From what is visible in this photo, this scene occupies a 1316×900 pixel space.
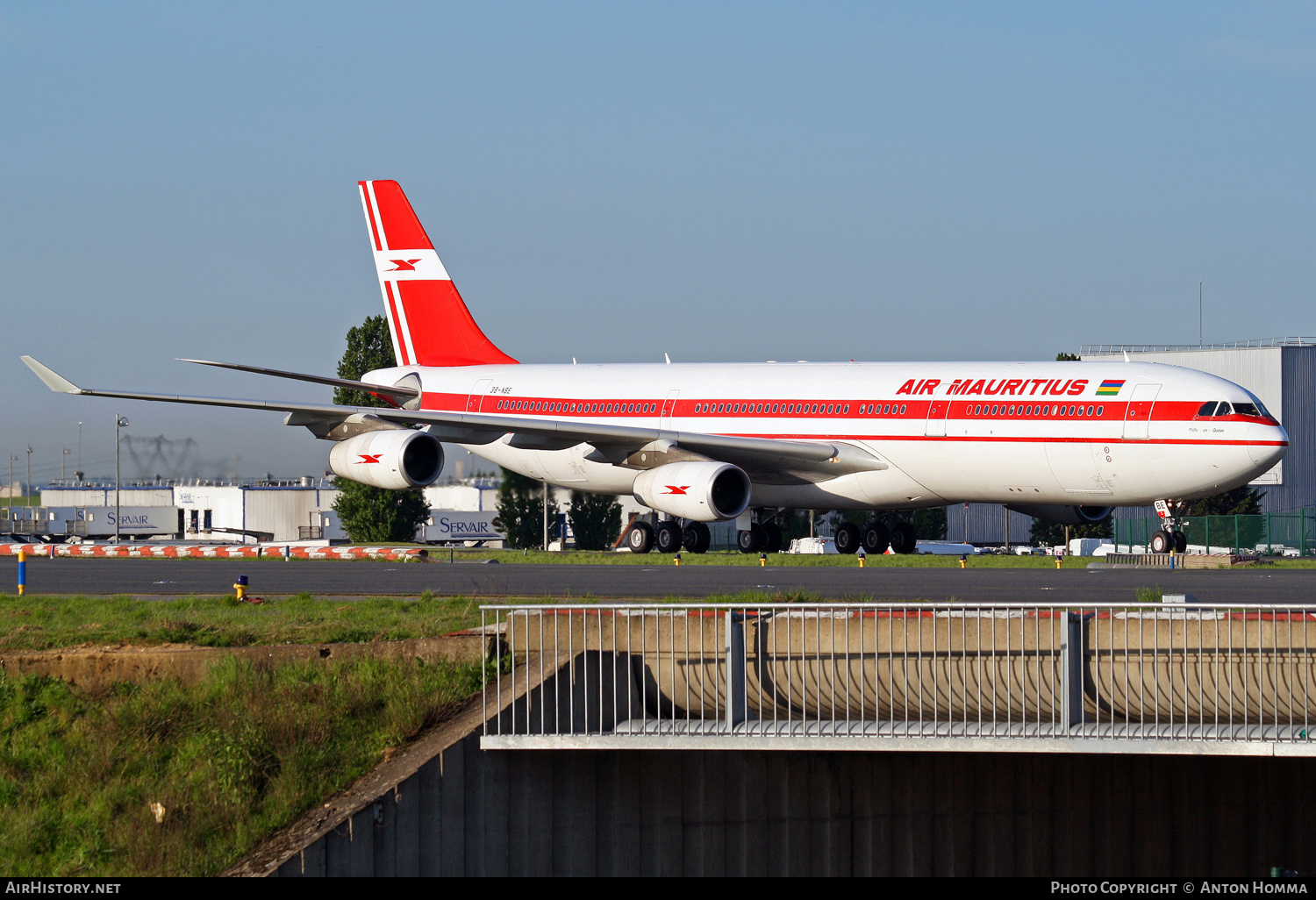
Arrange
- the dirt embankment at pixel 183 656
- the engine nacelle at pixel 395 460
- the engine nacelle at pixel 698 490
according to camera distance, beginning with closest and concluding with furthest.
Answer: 1. the dirt embankment at pixel 183 656
2. the engine nacelle at pixel 698 490
3. the engine nacelle at pixel 395 460

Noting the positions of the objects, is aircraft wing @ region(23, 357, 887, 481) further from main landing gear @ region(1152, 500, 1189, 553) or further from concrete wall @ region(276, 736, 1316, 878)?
concrete wall @ region(276, 736, 1316, 878)

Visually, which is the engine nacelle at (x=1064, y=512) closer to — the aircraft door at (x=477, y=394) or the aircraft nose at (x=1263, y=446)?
the aircraft nose at (x=1263, y=446)

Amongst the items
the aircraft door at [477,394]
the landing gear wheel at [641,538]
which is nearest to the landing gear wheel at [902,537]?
the landing gear wheel at [641,538]

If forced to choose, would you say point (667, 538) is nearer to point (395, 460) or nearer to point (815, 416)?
point (815, 416)

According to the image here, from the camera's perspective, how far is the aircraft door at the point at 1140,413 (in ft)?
94.5

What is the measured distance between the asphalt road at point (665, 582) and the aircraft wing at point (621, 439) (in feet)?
8.15

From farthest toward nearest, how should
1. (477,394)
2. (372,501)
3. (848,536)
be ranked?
(372,501)
(477,394)
(848,536)

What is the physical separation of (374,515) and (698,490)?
41494 mm

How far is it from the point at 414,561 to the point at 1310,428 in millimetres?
62726

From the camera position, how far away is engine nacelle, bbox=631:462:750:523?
31.2m

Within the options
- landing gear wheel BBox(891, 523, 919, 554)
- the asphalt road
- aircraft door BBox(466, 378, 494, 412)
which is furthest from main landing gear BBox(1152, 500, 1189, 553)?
aircraft door BBox(466, 378, 494, 412)

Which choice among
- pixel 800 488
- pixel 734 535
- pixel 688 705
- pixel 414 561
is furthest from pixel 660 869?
pixel 734 535

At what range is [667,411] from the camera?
35.7 meters

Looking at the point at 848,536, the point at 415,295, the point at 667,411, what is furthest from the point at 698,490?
the point at 415,295
